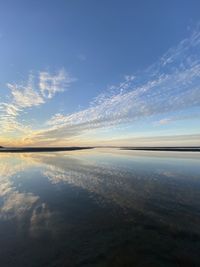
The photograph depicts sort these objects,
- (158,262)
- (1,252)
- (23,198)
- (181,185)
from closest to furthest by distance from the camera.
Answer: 1. (158,262)
2. (1,252)
3. (23,198)
4. (181,185)

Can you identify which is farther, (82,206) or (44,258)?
(82,206)

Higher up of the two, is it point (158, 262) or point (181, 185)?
point (181, 185)

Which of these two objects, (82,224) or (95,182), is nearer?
(82,224)

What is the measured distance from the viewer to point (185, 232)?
28.4ft

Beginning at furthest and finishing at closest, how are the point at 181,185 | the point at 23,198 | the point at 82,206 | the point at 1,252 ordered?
the point at 181,185 → the point at 23,198 → the point at 82,206 → the point at 1,252

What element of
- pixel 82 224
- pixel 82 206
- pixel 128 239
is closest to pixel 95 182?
pixel 82 206

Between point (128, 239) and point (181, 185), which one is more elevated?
point (181, 185)

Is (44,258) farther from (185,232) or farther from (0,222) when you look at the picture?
(185,232)

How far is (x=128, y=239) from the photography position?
8234 millimetres

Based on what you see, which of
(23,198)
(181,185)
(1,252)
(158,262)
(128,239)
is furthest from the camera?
(181,185)

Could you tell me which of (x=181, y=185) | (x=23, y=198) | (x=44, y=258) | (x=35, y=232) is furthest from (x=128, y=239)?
(x=181, y=185)

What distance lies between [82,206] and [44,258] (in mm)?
5404

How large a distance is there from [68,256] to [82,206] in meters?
5.26

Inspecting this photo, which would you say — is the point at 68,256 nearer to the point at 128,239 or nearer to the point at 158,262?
the point at 128,239
